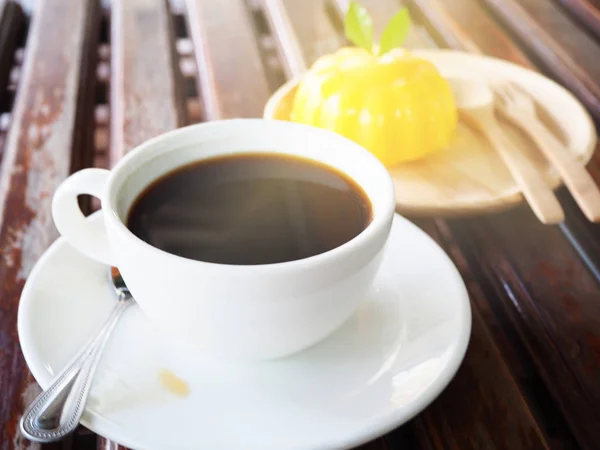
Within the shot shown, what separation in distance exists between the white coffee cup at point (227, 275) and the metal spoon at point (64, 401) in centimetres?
6

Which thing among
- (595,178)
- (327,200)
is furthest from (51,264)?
(595,178)

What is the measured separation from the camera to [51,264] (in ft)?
1.82

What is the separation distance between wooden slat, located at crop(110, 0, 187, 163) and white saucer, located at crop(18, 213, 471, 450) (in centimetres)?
29

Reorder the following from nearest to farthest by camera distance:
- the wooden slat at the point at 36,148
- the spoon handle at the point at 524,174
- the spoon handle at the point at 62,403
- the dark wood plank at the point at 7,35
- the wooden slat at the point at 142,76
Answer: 1. the spoon handle at the point at 62,403
2. the wooden slat at the point at 36,148
3. the spoon handle at the point at 524,174
4. the wooden slat at the point at 142,76
5. the dark wood plank at the point at 7,35

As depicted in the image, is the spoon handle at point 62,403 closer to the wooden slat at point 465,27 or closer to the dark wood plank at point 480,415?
the dark wood plank at point 480,415

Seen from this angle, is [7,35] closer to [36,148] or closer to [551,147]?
[36,148]

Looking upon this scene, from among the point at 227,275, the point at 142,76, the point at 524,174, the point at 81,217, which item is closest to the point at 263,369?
the point at 227,275

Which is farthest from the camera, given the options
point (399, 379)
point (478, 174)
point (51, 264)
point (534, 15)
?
point (534, 15)

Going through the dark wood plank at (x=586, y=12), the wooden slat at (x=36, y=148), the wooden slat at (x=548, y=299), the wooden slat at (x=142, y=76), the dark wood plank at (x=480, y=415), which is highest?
the wooden slat at (x=36, y=148)

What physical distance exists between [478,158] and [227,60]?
1.53 ft

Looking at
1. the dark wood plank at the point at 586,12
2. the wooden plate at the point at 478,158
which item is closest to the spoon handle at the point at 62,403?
the wooden plate at the point at 478,158

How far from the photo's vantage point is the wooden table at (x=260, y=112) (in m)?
0.48

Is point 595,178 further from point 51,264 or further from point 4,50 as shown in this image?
point 4,50

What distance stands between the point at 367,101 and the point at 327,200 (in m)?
0.26
